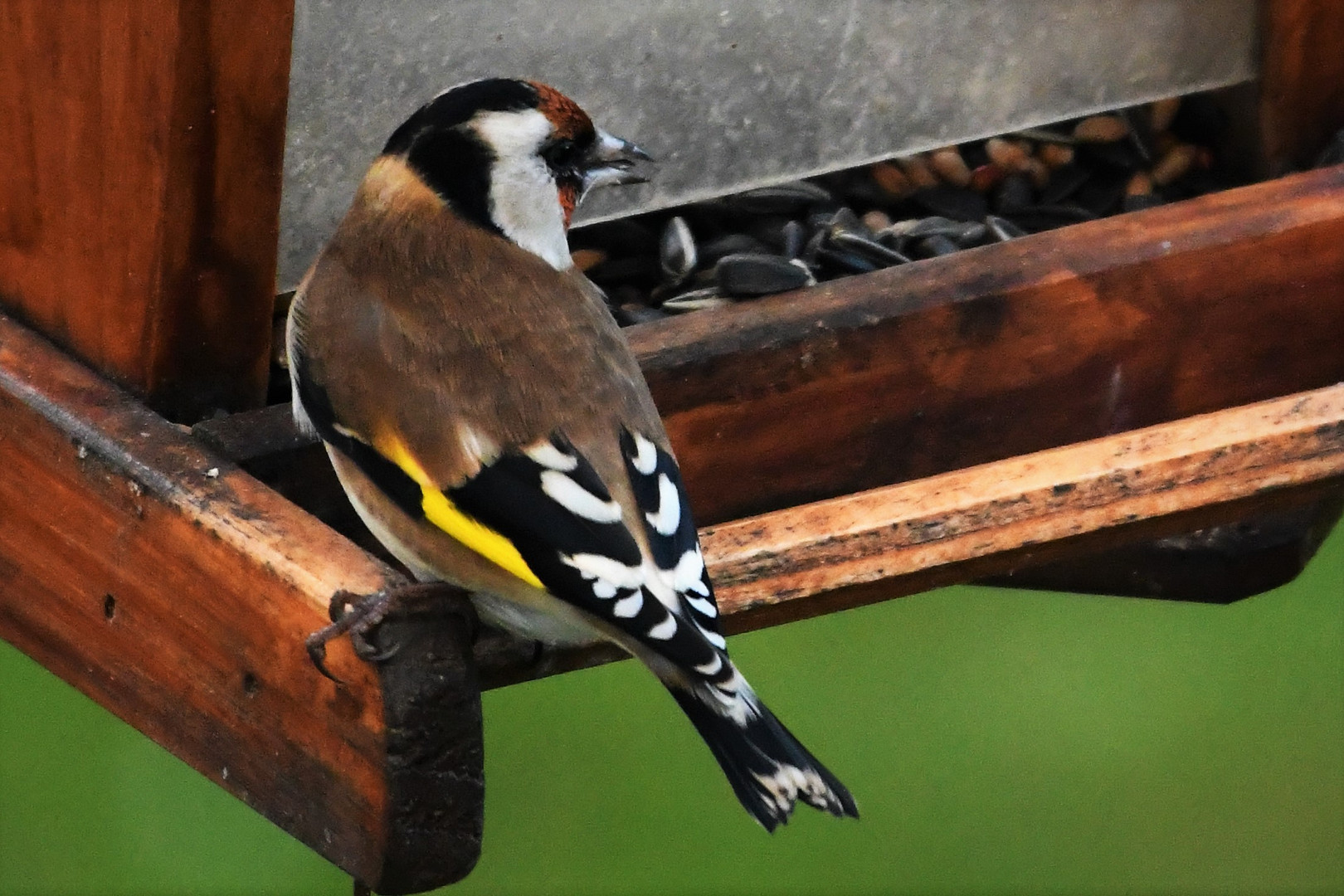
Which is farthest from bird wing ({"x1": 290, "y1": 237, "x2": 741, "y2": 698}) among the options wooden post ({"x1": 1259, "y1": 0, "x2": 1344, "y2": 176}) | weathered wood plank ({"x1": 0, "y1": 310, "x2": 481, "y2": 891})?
wooden post ({"x1": 1259, "y1": 0, "x2": 1344, "y2": 176})

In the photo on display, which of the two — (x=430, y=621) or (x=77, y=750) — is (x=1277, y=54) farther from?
(x=77, y=750)

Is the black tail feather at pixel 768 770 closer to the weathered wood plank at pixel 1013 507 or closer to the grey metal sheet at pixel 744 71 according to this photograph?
the weathered wood plank at pixel 1013 507

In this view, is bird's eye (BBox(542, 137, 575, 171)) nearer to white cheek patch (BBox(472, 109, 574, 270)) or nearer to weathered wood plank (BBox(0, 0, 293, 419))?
white cheek patch (BBox(472, 109, 574, 270))

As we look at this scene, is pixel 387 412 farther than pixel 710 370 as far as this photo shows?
No

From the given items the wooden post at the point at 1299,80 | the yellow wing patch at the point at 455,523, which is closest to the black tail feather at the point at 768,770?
the yellow wing patch at the point at 455,523

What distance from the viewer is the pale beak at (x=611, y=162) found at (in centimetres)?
246

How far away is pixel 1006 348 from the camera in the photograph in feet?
8.38

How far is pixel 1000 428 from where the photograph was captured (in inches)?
101

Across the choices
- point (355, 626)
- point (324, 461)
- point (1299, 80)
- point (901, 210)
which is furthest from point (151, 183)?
point (1299, 80)

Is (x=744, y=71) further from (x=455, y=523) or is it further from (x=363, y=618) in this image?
(x=363, y=618)

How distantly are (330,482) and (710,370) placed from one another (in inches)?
17.1

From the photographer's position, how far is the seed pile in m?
2.75

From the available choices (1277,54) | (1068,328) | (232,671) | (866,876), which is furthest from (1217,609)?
(232,671)

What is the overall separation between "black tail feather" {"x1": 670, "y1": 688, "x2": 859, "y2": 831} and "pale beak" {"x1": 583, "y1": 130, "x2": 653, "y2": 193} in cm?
68
